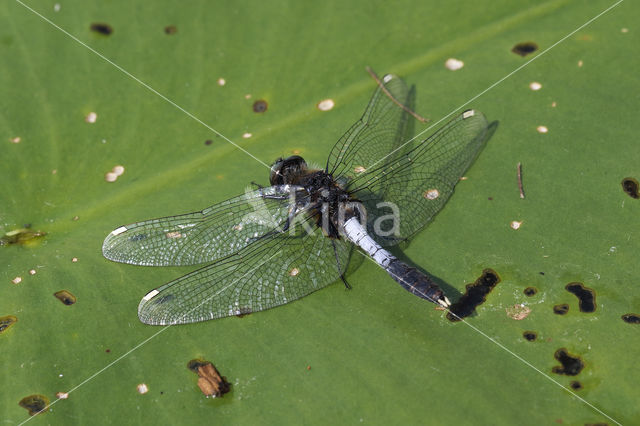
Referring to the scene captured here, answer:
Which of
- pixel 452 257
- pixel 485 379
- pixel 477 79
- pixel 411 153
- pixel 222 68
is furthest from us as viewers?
pixel 222 68

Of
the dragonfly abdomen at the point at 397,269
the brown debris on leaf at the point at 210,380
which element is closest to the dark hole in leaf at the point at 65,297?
the brown debris on leaf at the point at 210,380

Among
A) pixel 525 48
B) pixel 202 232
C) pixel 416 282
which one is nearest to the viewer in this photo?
pixel 416 282

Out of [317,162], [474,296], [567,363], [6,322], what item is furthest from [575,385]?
[6,322]

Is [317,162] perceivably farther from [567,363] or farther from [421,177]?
[567,363]

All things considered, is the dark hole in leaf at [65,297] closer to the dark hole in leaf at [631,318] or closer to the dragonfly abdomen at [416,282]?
the dragonfly abdomen at [416,282]

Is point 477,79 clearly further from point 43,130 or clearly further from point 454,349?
point 43,130

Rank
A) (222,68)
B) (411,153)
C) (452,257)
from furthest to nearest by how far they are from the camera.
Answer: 1. (222,68)
2. (411,153)
3. (452,257)

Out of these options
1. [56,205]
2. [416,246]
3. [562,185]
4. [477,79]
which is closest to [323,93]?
[477,79]
